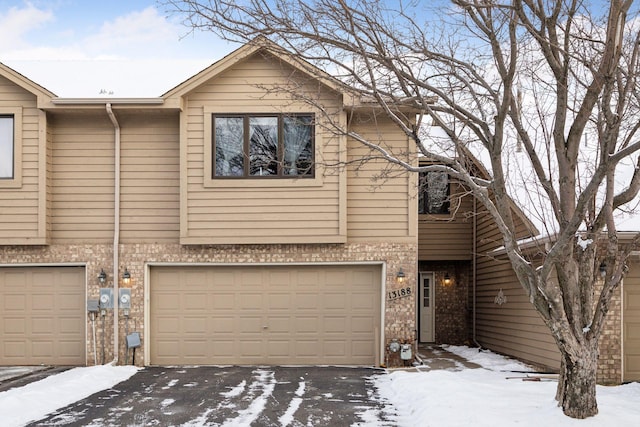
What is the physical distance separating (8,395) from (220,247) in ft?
14.6

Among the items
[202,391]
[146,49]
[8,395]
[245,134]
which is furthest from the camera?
[146,49]

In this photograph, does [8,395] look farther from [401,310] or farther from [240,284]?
[401,310]

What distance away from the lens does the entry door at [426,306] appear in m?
16.5

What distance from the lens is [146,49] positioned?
1636cm

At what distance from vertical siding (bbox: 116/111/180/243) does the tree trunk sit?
754 centimetres

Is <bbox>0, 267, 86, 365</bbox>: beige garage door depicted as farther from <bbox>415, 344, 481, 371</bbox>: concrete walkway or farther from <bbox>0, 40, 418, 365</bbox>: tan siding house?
<bbox>415, 344, 481, 371</bbox>: concrete walkway

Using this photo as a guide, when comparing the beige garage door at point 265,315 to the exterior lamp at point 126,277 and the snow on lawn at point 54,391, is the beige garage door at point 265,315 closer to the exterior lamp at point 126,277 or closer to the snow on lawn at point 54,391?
the exterior lamp at point 126,277

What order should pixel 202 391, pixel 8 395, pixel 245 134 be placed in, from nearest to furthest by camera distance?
1. pixel 8 395
2. pixel 202 391
3. pixel 245 134

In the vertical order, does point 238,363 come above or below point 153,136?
below

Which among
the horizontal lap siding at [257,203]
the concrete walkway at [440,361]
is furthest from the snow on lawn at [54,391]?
the concrete walkway at [440,361]

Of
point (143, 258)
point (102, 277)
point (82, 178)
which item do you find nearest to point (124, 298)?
point (102, 277)

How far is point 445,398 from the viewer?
840 centimetres

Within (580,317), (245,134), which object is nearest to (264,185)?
(245,134)

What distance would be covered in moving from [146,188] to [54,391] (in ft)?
13.9
